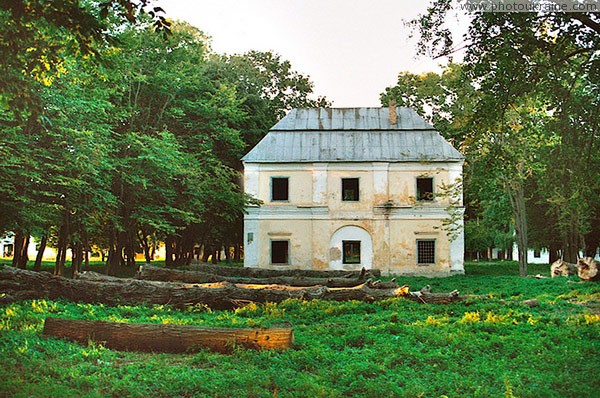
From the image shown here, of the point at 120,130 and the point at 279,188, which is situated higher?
the point at 120,130

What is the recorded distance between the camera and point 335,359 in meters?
9.06

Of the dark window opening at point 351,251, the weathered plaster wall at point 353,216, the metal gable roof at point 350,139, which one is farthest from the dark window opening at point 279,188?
the dark window opening at point 351,251

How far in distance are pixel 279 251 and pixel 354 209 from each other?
4.79 meters

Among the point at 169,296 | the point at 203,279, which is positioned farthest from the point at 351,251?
the point at 169,296

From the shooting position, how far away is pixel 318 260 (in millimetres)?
32469

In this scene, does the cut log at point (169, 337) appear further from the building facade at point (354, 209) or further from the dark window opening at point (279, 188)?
the dark window opening at point (279, 188)

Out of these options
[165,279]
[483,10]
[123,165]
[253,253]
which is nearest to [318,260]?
[253,253]

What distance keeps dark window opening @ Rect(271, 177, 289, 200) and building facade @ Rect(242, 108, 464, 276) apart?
0.06m

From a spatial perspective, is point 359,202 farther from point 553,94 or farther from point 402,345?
point 402,345

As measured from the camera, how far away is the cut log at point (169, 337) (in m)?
9.28

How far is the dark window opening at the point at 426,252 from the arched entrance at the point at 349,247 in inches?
104

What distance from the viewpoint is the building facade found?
3228 cm

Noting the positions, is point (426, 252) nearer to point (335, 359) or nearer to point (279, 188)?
point (279, 188)

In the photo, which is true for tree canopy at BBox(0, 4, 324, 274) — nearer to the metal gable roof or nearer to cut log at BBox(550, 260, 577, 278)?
the metal gable roof
